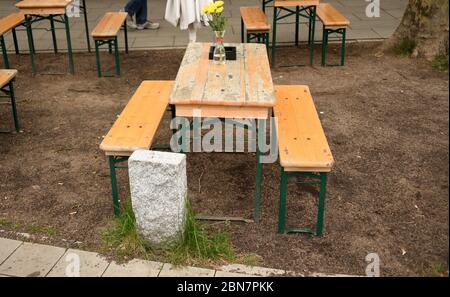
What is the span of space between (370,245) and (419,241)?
35 centimetres

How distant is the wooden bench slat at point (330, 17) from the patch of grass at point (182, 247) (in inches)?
162

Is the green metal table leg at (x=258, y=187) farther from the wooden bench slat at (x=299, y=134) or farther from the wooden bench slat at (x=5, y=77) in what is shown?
the wooden bench slat at (x=5, y=77)

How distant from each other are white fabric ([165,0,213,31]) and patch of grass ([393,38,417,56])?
2.93 meters

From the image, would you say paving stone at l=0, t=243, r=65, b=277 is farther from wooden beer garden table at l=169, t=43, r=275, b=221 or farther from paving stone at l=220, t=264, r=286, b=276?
wooden beer garden table at l=169, t=43, r=275, b=221

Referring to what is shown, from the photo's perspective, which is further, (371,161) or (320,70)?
(320,70)

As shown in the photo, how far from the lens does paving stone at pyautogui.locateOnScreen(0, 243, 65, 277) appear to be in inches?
134

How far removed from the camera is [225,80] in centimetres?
391

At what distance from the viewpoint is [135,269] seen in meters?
3.40

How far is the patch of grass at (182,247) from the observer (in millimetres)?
3490

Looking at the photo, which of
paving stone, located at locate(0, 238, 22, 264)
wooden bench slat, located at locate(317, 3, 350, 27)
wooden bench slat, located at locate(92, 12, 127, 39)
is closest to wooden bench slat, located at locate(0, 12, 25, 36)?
wooden bench slat, located at locate(92, 12, 127, 39)

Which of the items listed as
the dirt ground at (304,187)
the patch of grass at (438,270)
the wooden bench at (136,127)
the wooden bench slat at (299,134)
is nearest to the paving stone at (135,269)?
the dirt ground at (304,187)
